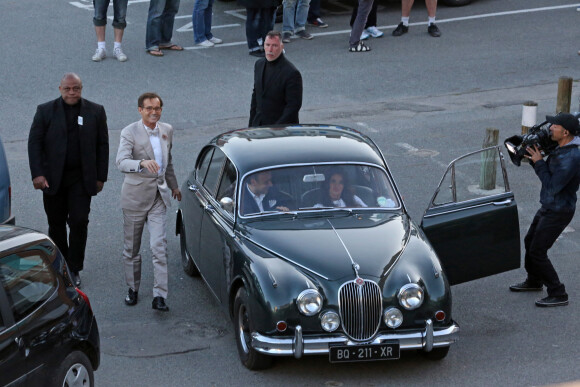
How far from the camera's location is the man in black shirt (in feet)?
37.6

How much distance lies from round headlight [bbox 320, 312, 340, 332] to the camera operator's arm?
8.86 feet

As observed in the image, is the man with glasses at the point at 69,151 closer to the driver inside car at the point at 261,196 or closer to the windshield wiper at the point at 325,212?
the driver inside car at the point at 261,196

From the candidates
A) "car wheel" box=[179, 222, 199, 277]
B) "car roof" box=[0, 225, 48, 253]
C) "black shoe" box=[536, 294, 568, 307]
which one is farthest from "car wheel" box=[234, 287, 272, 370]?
"black shoe" box=[536, 294, 568, 307]

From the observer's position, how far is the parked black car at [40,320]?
6.40m

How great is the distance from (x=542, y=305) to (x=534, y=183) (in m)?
3.94

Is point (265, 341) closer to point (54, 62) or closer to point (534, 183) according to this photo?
point (534, 183)

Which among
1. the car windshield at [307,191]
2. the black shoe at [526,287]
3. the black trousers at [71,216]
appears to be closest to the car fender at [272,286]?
the car windshield at [307,191]

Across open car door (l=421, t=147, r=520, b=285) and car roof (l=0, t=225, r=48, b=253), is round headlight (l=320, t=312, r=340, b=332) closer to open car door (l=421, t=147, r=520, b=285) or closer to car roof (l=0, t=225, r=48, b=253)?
open car door (l=421, t=147, r=520, b=285)

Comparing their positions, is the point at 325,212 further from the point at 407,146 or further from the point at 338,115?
the point at 338,115

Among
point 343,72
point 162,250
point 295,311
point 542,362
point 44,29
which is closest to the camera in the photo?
point 295,311

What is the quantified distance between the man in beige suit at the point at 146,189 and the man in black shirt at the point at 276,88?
2238 millimetres

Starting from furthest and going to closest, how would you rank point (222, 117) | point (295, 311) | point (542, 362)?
point (222, 117) < point (542, 362) < point (295, 311)

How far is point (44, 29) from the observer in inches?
806

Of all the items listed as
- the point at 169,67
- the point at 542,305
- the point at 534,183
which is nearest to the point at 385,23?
the point at 169,67
